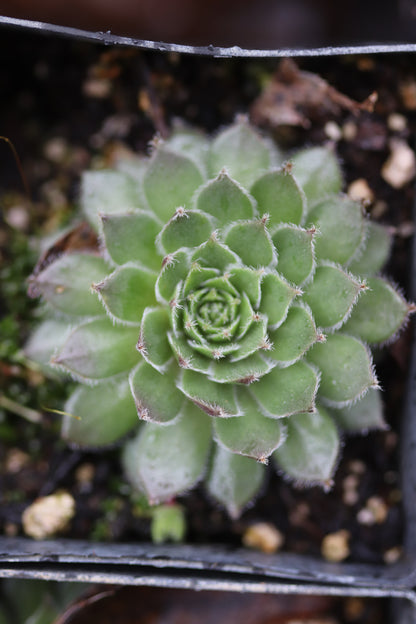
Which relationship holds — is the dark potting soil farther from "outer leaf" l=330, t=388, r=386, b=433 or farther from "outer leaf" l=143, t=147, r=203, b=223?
"outer leaf" l=143, t=147, r=203, b=223

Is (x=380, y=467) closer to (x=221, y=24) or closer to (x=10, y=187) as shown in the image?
(x=221, y=24)

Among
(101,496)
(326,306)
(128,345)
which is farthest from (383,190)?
(101,496)

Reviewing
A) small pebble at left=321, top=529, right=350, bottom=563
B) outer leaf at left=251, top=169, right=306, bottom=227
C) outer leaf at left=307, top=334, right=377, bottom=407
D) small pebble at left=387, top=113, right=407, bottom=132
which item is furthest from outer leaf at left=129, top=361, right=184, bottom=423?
small pebble at left=387, top=113, right=407, bottom=132

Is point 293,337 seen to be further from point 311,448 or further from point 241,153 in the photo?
point 241,153

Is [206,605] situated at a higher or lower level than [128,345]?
lower

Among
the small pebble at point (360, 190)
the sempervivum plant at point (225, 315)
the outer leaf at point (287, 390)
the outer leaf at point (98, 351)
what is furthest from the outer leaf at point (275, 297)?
the small pebble at point (360, 190)

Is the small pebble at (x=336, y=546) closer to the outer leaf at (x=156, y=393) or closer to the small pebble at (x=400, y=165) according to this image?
the outer leaf at (x=156, y=393)

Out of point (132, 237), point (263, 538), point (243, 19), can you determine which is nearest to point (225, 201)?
point (132, 237)
